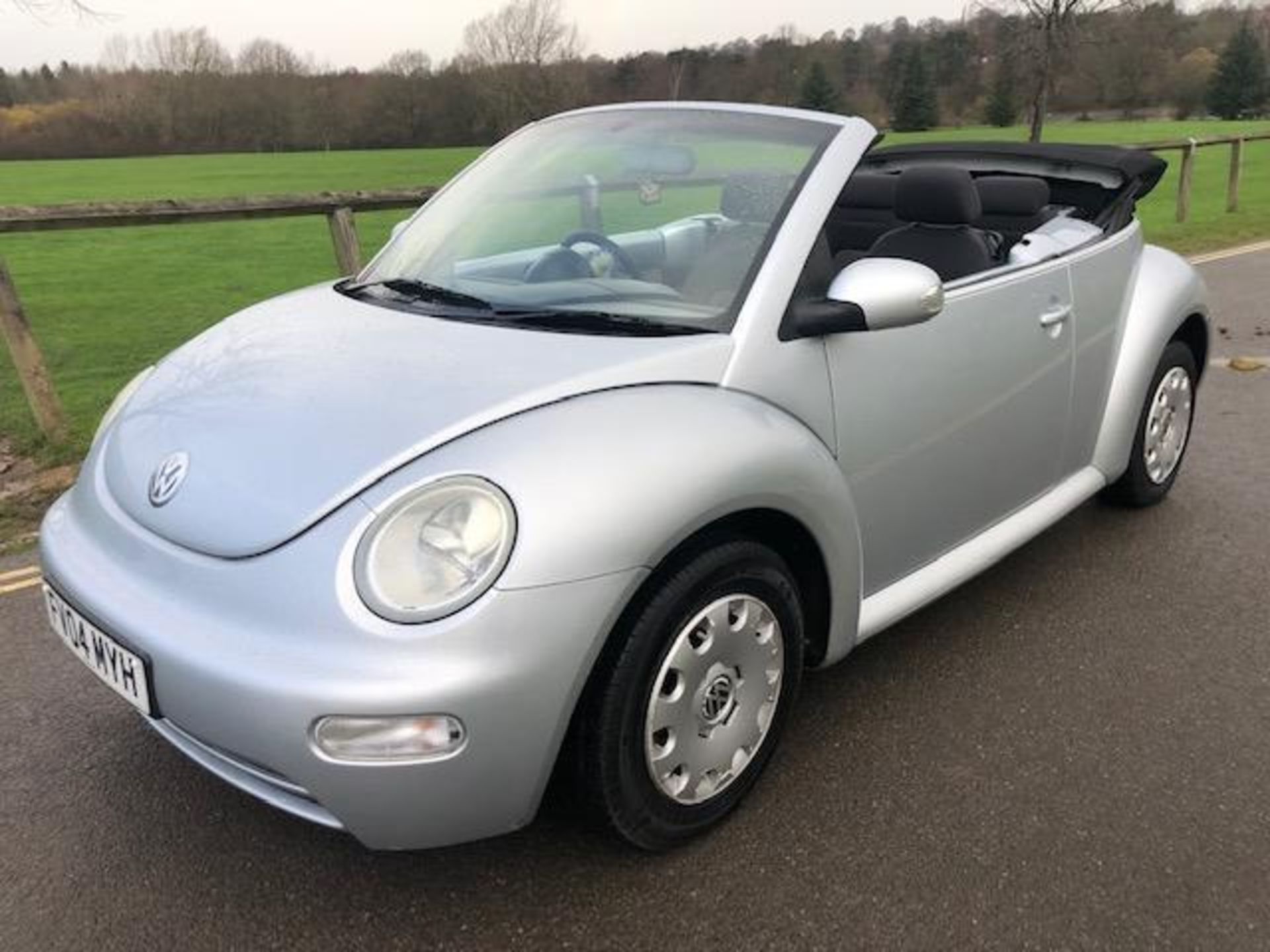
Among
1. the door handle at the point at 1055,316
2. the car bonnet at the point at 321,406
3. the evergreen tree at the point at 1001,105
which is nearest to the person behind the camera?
the car bonnet at the point at 321,406

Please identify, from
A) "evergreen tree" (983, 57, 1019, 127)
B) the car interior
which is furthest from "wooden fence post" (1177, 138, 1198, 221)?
"evergreen tree" (983, 57, 1019, 127)

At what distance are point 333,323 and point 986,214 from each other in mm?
2769

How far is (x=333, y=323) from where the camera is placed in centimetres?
279

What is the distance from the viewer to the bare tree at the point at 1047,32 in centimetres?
1844

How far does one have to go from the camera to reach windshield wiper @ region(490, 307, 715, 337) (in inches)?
98.0

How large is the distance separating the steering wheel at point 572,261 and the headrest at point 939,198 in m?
1.08

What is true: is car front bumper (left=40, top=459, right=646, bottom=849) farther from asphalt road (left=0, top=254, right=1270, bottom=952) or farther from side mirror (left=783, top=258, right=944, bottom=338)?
side mirror (left=783, top=258, right=944, bottom=338)

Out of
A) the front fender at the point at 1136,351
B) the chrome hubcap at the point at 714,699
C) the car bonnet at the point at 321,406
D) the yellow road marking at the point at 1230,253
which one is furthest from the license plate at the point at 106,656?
the yellow road marking at the point at 1230,253

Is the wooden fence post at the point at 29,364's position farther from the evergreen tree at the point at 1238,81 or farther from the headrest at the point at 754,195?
the evergreen tree at the point at 1238,81

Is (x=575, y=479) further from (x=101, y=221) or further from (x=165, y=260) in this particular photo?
(x=165, y=260)

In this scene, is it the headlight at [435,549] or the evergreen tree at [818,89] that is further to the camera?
the evergreen tree at [818,89]

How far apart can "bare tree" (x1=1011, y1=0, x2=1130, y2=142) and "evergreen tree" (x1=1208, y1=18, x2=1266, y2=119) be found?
5604cm

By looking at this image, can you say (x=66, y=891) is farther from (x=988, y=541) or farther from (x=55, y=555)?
(x=988, y=541)

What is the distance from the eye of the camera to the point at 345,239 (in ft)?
21.1
